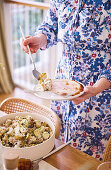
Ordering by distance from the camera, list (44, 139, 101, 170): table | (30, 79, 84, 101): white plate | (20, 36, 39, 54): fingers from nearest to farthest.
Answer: (44, 139, 101, 170): table < (30, 79, 84, 101): white plate < (20, 36, 39, 54): fingers

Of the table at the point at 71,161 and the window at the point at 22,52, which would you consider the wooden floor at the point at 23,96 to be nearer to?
the window at the point at 22,52

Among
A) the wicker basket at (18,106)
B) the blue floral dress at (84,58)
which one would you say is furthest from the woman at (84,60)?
the wicker basket at (18,106)

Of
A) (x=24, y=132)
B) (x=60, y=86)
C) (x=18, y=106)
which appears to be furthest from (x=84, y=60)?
(x=24, y=132)

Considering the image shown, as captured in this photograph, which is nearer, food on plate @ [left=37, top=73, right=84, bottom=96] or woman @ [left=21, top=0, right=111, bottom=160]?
food on plate @ [left=37, top=73, right=84, bottom=96]

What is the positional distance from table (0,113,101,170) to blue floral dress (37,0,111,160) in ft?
1.59

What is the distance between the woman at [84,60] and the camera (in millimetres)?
1447

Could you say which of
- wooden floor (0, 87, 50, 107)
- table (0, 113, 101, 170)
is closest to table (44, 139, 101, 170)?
table (0, 113, 101, 170)

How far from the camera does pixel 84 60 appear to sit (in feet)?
5.13

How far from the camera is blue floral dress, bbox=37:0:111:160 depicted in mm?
1457

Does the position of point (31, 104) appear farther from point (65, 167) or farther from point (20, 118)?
point (65, 167)

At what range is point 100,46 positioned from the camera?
149 cm

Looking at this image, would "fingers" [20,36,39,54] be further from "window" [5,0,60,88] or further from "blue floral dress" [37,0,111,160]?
"window" [5,0,60,88]

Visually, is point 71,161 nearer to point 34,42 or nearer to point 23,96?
point 34,42

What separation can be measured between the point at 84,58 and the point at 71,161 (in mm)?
657
